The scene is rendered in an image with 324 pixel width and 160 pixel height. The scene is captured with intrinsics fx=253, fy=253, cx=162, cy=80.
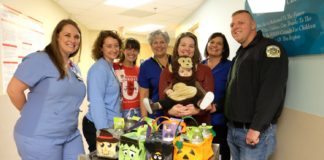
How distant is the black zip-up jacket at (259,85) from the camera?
4.89ft

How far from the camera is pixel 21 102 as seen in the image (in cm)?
163

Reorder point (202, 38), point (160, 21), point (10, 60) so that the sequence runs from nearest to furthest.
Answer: point (10, 60), point (202, 38), point (160, 21)

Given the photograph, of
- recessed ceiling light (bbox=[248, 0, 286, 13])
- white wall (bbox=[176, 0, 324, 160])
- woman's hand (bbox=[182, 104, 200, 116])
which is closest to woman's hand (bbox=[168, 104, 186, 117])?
woman's hand (bbox=[182, 104, 200, 116])

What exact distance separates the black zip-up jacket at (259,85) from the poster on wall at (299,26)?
13cm

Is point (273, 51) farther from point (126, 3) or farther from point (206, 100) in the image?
point (126, 3)

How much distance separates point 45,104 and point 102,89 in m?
0.38

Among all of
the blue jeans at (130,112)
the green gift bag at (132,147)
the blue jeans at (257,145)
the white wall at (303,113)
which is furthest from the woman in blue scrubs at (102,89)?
the white wall at (303,113)

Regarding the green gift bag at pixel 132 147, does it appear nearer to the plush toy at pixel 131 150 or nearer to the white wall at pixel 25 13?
the plush toy at pixel 131 150

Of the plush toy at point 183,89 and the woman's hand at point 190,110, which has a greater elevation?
the plush toy at point 183,89

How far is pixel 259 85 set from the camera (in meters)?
1.58

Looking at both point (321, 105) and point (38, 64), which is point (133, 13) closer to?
point (38, 64)

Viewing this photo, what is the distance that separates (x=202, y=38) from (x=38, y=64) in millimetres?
3111

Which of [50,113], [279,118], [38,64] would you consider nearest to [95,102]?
[50,113]

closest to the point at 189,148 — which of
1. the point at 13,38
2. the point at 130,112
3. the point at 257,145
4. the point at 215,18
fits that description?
the point at 257,145
